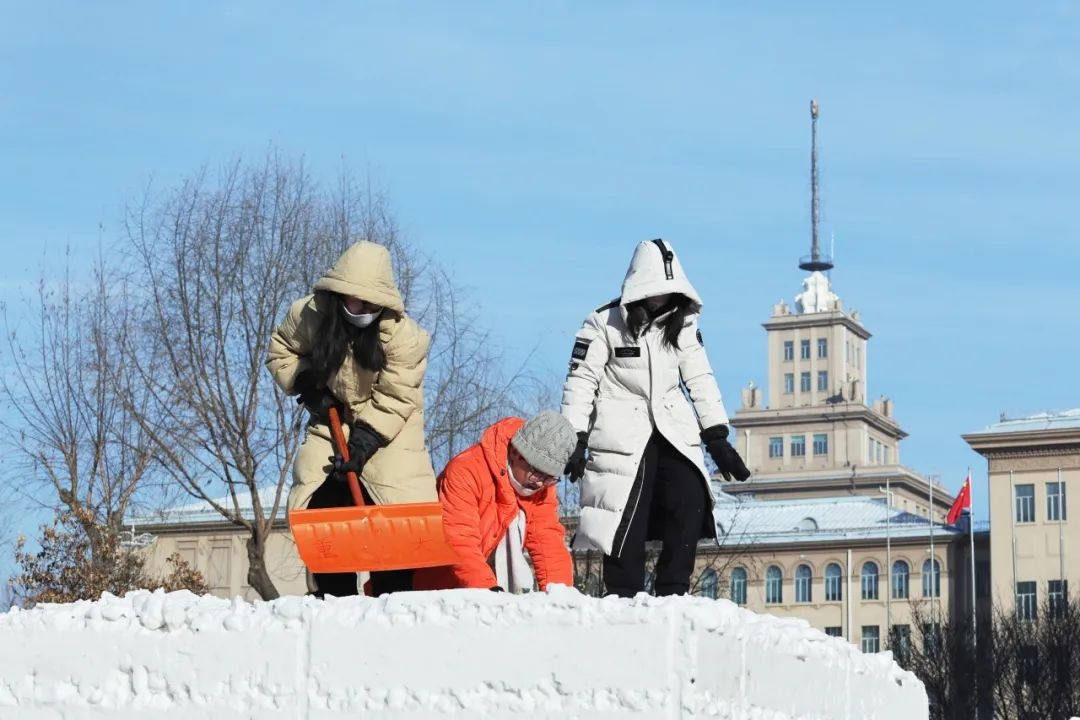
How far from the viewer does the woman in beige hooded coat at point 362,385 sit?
7.06 metres

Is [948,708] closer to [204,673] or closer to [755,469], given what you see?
[204,673]

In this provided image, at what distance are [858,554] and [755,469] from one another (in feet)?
152

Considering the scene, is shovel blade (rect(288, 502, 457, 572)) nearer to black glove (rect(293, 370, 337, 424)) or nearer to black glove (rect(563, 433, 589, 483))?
black glove (rect(293, 370, 337, 424))

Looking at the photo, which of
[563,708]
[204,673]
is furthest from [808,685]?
[204,673]

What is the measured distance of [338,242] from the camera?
2852 centimetres

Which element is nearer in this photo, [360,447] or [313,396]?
[360,447]

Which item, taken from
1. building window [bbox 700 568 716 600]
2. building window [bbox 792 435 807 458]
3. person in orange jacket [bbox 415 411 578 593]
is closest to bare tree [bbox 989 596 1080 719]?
building window [bbox 700 568 716 600]

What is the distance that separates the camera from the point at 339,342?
7125 millimetres

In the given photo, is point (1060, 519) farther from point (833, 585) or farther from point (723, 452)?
point (723, 452)

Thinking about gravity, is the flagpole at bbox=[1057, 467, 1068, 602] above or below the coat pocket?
above

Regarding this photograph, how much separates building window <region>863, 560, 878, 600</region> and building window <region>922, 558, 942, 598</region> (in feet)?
9.10

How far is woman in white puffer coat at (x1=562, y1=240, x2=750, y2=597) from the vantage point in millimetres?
7738

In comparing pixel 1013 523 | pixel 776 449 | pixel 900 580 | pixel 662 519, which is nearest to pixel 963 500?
pixel 1013 523

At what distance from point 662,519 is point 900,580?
275ft
